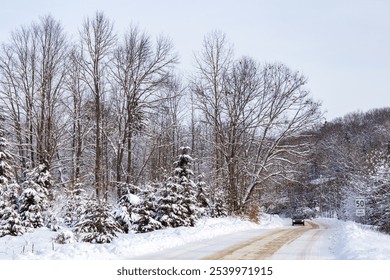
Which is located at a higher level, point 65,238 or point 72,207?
point 72,207

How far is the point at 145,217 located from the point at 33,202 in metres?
4.18

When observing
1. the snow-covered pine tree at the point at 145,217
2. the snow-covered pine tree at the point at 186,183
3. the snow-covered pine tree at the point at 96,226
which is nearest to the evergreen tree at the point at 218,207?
the snow-covered pine tree at the point at 186,183

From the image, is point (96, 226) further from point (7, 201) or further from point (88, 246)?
point (7, 201)

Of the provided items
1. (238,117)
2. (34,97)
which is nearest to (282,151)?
(238,117)

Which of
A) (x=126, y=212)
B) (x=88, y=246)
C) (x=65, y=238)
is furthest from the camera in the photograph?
(x=126, y=212)

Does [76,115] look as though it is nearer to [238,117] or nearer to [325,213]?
[238,117]

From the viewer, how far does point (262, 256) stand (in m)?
9.26

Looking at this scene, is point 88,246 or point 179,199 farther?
point 179,199

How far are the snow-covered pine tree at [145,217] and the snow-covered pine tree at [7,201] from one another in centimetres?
388

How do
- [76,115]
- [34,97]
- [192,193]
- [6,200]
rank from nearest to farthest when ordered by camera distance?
[6,200] < [192,193] < [34,97] < [76,115]

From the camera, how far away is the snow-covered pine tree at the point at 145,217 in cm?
1469

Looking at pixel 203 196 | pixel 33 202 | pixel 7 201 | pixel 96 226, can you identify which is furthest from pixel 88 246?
pixel 203 196

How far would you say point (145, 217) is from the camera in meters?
14.8

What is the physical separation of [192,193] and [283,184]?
13813 mm
